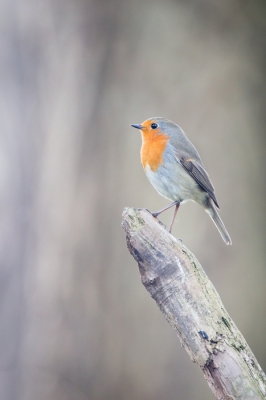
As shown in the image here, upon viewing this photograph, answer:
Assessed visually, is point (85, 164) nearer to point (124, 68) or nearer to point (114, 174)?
point (114, 174)

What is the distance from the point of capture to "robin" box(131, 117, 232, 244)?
199 cm

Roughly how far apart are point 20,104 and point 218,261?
68.4 inches

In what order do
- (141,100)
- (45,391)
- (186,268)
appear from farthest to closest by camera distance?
(141,100), (45,391), (186,268)

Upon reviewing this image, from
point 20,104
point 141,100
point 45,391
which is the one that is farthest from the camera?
point 141,100

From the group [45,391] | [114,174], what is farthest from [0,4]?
[45,391]

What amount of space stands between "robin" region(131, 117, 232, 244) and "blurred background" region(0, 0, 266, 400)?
0.74 metres

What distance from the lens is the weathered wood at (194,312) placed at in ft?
4.01

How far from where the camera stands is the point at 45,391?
2.59m

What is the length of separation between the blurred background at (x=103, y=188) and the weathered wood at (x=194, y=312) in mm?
1425

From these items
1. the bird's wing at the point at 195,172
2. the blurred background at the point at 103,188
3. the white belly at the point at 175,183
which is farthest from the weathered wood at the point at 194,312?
the blurred background at the point at 103,188

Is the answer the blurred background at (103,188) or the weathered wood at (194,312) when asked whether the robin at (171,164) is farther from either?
→ the blurred background at (103,188)

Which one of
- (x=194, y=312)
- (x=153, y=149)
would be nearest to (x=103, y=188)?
(x=153, y=149)

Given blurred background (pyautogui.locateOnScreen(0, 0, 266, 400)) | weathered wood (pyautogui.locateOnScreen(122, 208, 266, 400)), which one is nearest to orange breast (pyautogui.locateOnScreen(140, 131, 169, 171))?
weathered wood (pyautogui.locateOnScreen(122, 208, 266, 400))

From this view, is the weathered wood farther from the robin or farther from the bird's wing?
the bird's wing
